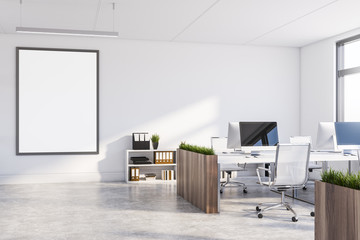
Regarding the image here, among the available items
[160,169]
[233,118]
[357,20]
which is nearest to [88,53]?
[160,169]

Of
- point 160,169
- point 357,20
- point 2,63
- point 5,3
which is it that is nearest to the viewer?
point 5,3

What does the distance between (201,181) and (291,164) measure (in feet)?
3.78

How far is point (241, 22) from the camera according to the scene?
6656 mm

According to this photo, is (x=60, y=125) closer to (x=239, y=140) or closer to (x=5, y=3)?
(x=5, y=3)

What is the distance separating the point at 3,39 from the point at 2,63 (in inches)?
18.1

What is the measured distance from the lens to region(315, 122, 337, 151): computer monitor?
19.3ft

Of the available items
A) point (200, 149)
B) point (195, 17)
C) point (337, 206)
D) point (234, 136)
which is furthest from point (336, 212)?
point (195, 17)

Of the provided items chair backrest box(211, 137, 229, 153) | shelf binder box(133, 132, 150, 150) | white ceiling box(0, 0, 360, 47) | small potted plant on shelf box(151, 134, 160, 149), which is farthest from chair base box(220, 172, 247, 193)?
white ceiling box(0, 0, 360, 47)

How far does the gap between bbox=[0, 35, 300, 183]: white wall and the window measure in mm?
1299

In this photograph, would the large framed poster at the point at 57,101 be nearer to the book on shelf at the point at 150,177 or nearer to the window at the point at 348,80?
the book on shelf at the point at 150,177

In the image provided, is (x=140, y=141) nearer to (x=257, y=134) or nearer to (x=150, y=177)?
(x=150, y=177)

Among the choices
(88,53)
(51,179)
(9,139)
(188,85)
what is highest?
(88,53)

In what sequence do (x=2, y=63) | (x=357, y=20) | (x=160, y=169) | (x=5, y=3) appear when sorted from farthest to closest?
(x=160, y=169)
(x=2, y=63)
(x=357, y=20)
(x=5, y=3)

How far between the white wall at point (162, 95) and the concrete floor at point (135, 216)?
974 mm
